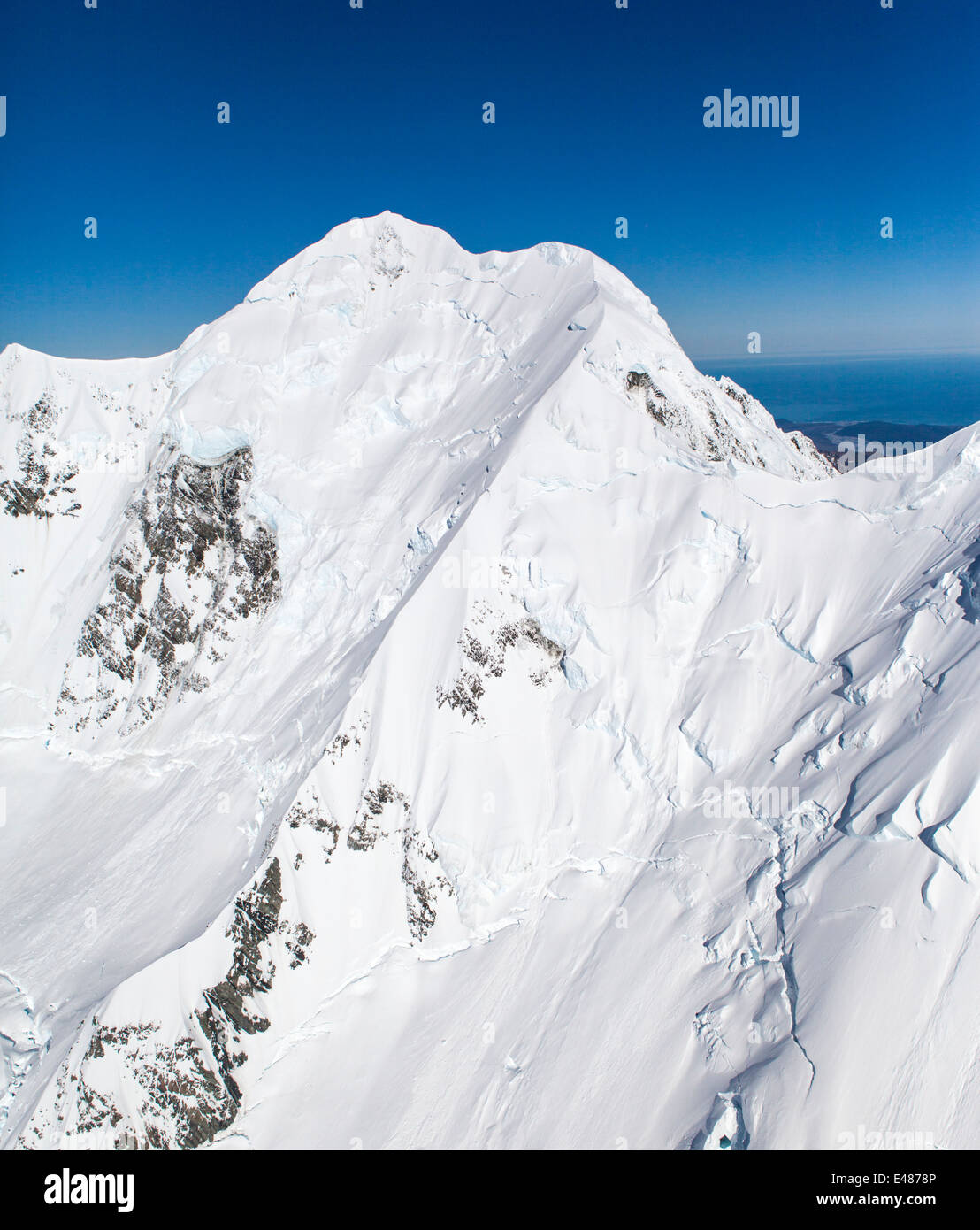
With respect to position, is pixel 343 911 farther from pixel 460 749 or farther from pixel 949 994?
pixel 949 994

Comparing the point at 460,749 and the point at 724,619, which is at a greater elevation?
the point at 724,619

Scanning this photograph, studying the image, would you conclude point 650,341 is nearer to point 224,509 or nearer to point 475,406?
point 475,406

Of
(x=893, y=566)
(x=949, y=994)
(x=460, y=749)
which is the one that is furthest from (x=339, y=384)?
(x=949, y=994)

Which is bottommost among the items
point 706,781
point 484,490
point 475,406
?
point 706,781

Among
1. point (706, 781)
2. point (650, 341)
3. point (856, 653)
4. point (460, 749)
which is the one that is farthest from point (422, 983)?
point (650, 341)

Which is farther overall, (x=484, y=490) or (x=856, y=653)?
(x=484, y=490)

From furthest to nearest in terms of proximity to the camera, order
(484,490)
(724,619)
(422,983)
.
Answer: (484,490) → (724,619) → (422,983)

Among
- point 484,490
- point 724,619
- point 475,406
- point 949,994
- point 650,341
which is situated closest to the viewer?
point 949,994
